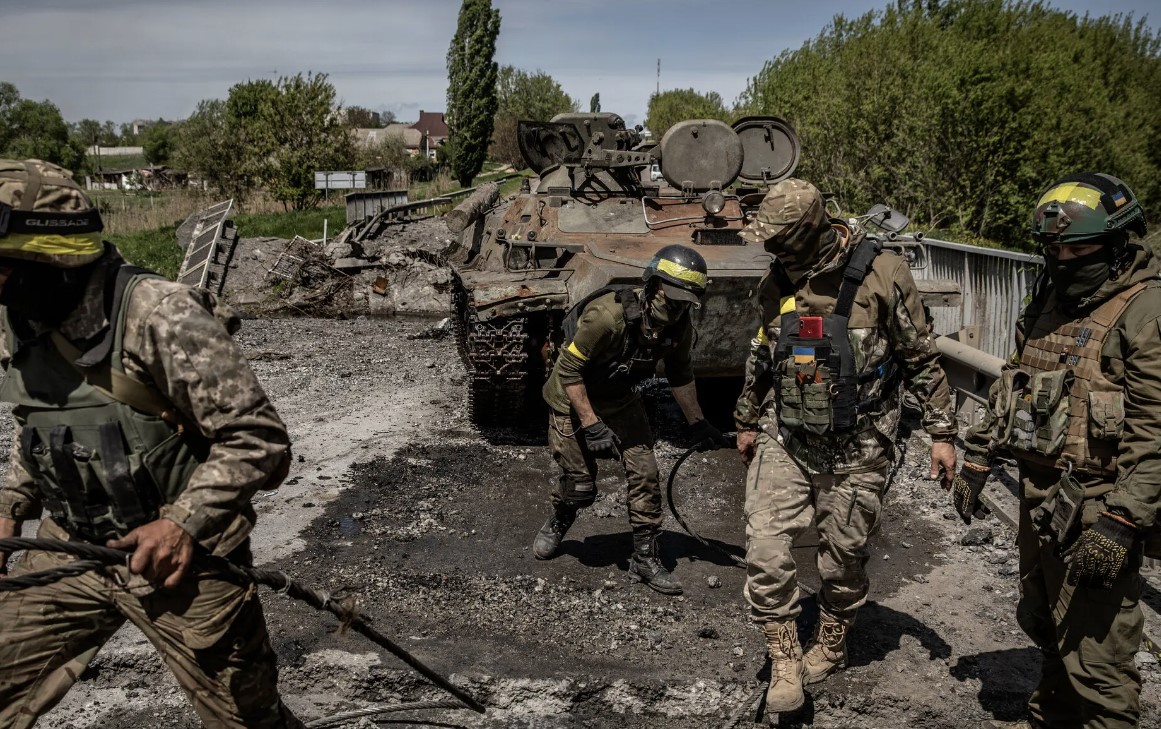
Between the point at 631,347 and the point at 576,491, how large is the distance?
83 centimetres

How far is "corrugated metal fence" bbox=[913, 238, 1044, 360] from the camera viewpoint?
814cm

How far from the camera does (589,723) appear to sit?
11.8ft

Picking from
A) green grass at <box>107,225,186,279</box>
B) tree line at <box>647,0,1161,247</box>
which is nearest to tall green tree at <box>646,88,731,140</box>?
tree line at <box>647,0,1161,247</box>

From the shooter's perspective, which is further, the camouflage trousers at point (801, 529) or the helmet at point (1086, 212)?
the camouflage trousers at point (801, 529)

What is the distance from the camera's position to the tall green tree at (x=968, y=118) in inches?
665

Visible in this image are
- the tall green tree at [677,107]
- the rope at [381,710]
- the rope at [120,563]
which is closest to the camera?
the rope at [120,563]

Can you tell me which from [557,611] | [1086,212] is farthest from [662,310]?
[1086,212]

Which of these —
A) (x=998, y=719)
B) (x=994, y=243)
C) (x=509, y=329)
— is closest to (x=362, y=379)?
(x=509, y=329)

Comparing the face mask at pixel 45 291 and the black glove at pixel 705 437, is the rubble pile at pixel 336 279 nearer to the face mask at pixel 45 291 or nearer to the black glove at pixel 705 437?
the black glove at pixel 705 437

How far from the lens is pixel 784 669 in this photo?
140 inches

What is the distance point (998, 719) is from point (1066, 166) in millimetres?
16399

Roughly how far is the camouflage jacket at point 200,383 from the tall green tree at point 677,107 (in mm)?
50635

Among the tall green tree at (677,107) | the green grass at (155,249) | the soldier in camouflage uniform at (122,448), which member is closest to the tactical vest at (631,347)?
the soldier in camouflage uniform at (122,448)

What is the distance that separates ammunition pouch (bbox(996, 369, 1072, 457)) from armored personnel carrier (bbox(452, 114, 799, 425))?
336 centimetres
